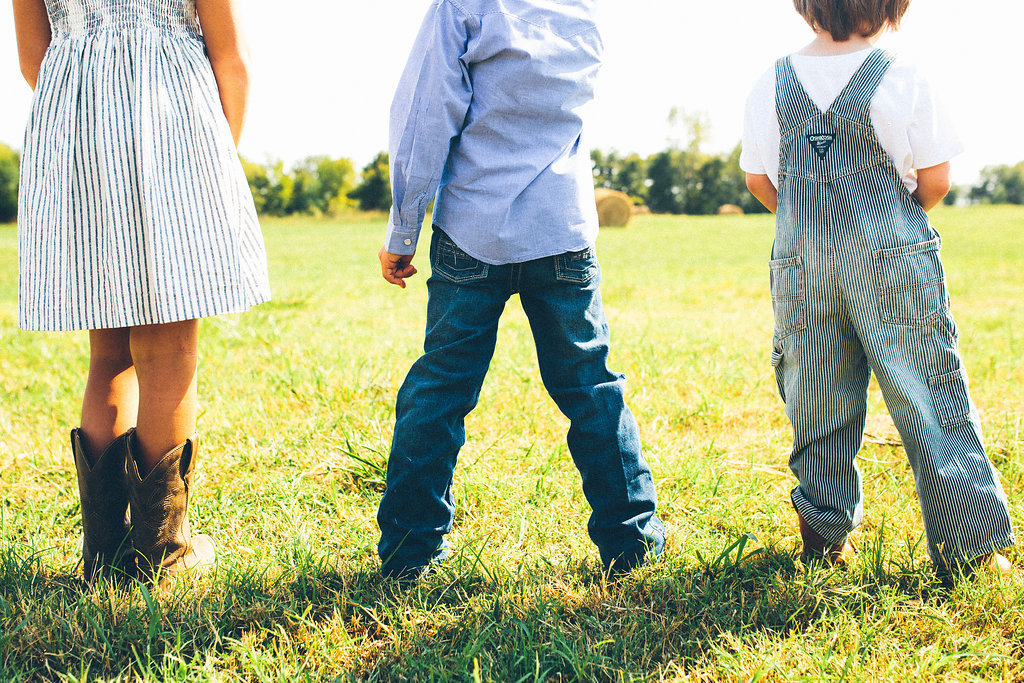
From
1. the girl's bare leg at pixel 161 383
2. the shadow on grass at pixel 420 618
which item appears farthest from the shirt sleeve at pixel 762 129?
the girl's bare leg at pixel 161 383

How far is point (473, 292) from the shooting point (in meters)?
1.81

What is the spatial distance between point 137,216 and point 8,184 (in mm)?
64847

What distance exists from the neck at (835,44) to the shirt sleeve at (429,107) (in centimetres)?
90

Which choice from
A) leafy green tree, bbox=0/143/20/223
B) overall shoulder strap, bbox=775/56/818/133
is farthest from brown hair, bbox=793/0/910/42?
leafy green tree, bbox=0/143/20/223

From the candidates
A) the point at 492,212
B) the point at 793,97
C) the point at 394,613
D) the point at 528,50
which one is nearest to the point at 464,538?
the point at 394,613

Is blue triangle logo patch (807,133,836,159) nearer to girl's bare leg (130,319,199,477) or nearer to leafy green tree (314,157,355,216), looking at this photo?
girl's bare leg (130,319,199,477)

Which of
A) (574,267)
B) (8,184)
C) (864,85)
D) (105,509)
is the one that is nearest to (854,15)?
(864,85)

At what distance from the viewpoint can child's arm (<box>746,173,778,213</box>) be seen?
2.07m

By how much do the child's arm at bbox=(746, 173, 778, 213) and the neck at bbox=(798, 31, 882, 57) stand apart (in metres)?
0.34

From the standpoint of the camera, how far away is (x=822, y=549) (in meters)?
2.04

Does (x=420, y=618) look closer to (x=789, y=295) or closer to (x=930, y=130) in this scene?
(x=789, y=295)

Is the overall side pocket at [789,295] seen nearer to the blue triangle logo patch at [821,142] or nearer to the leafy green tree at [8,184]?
the blue triangle logo patch at [821,142]

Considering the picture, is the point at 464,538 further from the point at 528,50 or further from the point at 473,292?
the point at 528,50

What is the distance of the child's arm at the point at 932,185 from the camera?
182 centimetres
